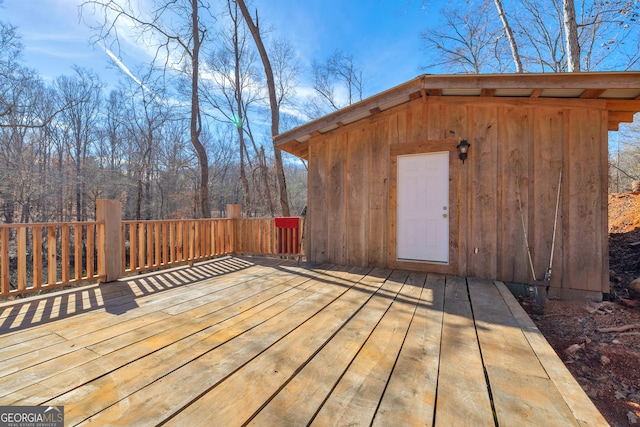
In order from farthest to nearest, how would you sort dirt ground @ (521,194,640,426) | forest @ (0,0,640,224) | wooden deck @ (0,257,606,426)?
1. forest @ (0,0,640,224)
2. dirt ground @ (521,194,640,426)
3. wooden deck @ (0,257,606,426)

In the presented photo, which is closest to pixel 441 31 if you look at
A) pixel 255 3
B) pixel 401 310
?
pixel 255 3

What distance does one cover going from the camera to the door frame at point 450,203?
12.6 feet

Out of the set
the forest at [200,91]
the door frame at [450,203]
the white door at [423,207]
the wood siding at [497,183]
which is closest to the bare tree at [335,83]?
the forest at [200,91]

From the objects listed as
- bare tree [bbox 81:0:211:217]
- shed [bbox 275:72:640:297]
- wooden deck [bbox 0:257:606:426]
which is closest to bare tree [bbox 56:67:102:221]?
bare tree [bbox 81:0:211:217]

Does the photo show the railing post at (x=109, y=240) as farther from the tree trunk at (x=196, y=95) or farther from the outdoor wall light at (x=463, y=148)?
the tree trunk at (x=196, y=95)

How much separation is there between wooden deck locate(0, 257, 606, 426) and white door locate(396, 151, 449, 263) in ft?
3.80

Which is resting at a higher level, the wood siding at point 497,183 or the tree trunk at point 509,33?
the tree trunk at point 509,33

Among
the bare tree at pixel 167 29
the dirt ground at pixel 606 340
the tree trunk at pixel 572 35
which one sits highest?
the bare tree at pixel 167 29

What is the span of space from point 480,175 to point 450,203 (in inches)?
20.6

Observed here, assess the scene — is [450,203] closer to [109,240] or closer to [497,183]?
[497,183]

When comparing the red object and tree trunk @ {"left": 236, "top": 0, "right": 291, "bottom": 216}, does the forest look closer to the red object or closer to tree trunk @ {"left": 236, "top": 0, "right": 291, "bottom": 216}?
tree trunk @ {"left": 236, "top": 0, "right": 291, "bottom": 216}

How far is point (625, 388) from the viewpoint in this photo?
5.66 ft

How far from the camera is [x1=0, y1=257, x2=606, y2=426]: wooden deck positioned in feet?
3.87

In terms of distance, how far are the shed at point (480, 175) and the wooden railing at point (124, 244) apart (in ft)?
5.12
